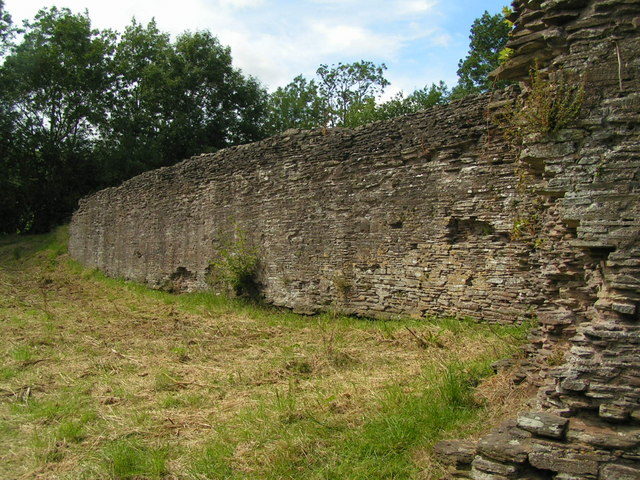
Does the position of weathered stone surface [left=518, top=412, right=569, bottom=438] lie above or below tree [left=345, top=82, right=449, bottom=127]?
below

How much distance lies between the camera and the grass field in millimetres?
3924

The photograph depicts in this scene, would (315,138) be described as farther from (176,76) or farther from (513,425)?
(176,76)

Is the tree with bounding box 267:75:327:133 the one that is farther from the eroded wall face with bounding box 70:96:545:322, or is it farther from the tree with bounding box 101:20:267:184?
the eroded wall face with bounding box 70:96:545:322

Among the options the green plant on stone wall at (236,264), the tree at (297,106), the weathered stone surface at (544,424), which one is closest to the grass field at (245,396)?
the weathered stone surface at (544,424)

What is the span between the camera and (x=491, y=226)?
7203 mm

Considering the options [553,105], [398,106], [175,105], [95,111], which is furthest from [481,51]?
[553,105]

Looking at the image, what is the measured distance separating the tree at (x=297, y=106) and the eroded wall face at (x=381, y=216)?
78.1 feet

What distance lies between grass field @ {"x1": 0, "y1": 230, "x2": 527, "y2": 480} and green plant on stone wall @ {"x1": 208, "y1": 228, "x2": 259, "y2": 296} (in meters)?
1.48

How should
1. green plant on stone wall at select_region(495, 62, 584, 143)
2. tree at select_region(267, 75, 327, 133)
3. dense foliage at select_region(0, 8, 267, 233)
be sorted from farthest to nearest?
tree at select_region(267, 75, 327, 133), dense foliage at select_region(0, 8, 267, 233), green plant on stone wall at select_region(495, 62, 584, 143)

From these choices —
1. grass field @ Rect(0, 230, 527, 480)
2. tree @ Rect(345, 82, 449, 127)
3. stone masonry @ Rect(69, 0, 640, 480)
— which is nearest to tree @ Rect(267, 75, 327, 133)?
tree @ Rect(345, 82, 449, 127)

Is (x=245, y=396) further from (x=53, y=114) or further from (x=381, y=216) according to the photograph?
(x=53, y=114)

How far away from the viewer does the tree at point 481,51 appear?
28.7 meters

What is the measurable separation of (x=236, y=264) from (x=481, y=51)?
23.9m

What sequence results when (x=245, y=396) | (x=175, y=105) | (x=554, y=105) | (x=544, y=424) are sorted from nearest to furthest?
(x=544, y=424) → (x=554, y=105) → (x=245, y=396) → (x=175, y=105)
